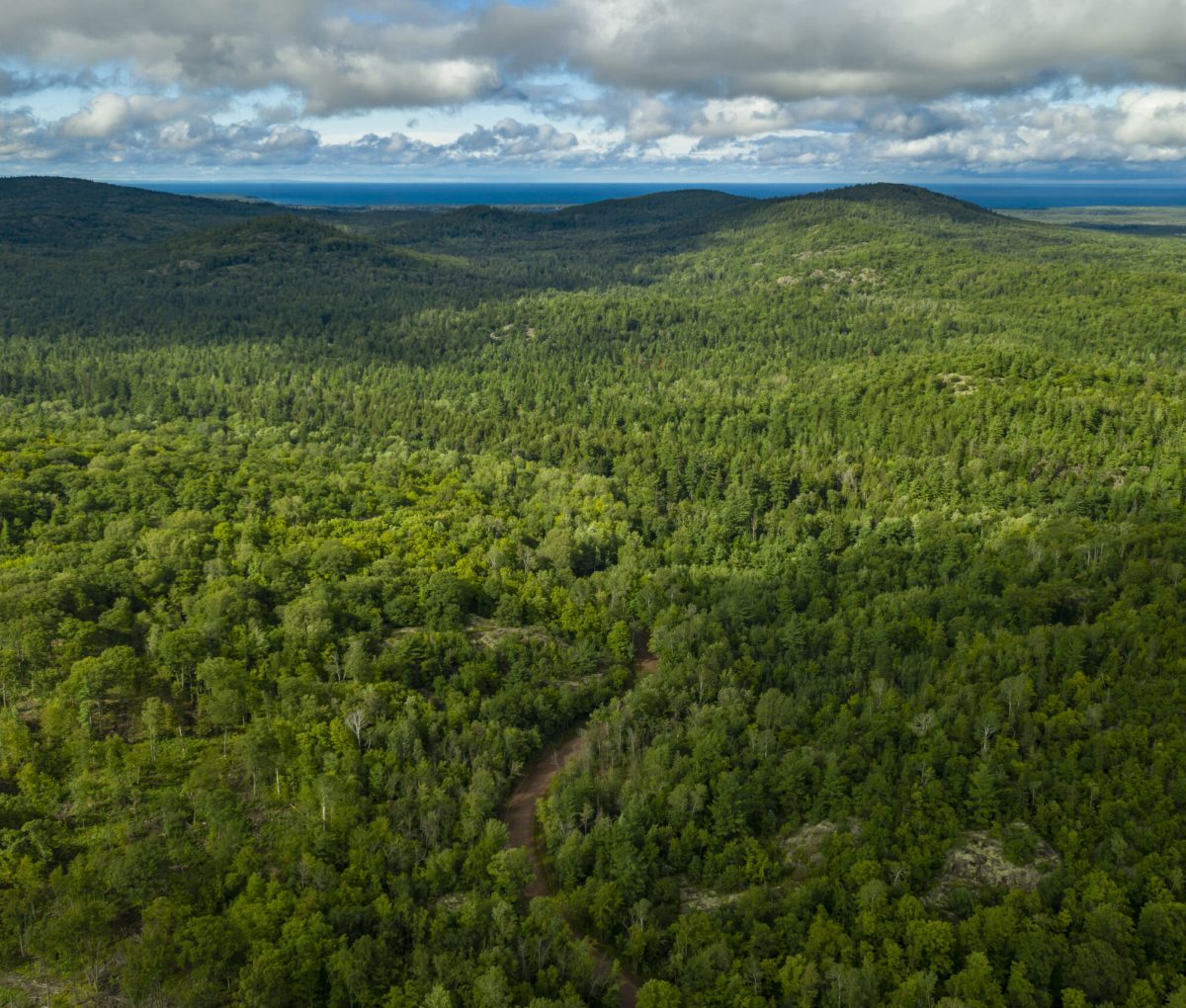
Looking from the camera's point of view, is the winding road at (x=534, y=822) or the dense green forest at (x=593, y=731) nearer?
the dense green forest at (x=593, y=731)

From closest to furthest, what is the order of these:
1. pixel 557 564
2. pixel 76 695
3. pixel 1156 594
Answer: pixel 76 695, pixel 1156 594, pixel 557 564

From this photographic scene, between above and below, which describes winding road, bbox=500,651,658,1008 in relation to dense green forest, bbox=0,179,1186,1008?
below

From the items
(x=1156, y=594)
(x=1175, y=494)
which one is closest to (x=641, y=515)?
(x=1156, y=594)

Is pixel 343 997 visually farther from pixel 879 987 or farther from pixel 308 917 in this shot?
pixel 879 987

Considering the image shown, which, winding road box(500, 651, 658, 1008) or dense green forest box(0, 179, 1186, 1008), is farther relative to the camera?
winding road box(500, 651, 658, 1008)

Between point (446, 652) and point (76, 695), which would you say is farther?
point (446, 652)

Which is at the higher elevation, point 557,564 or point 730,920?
point 557,564

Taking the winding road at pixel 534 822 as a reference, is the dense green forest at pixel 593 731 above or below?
above

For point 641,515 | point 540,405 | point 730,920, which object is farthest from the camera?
point 540,405
